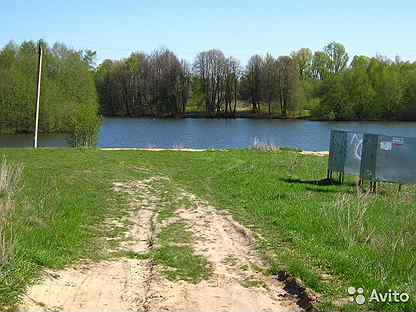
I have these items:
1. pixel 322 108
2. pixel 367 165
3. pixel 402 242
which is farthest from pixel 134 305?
pixel 322 108

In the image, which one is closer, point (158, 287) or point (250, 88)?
point (158, 287)

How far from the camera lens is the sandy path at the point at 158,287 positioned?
566 centimetres

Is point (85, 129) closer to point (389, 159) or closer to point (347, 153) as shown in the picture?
point (347, 153)

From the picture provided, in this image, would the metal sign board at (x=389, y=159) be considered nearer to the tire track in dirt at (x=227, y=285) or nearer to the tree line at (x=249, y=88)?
the tire track in dirt at (x=227, y=285)

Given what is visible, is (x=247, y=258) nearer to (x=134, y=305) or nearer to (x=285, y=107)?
(x=134, y=305)

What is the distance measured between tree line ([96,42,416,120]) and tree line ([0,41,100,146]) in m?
29.3

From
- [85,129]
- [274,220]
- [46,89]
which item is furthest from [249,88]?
[274,220]

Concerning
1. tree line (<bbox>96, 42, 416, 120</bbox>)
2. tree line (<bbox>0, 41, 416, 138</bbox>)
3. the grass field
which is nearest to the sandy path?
the grass field

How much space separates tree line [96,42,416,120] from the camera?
84.8m

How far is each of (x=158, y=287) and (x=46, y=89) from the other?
54505mm

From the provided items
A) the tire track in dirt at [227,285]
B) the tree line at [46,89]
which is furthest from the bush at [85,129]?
the tire track in dirt at [227,285]

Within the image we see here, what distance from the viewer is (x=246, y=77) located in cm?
9325

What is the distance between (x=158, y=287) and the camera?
6211 mm

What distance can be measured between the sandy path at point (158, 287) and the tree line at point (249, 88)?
255 feet
